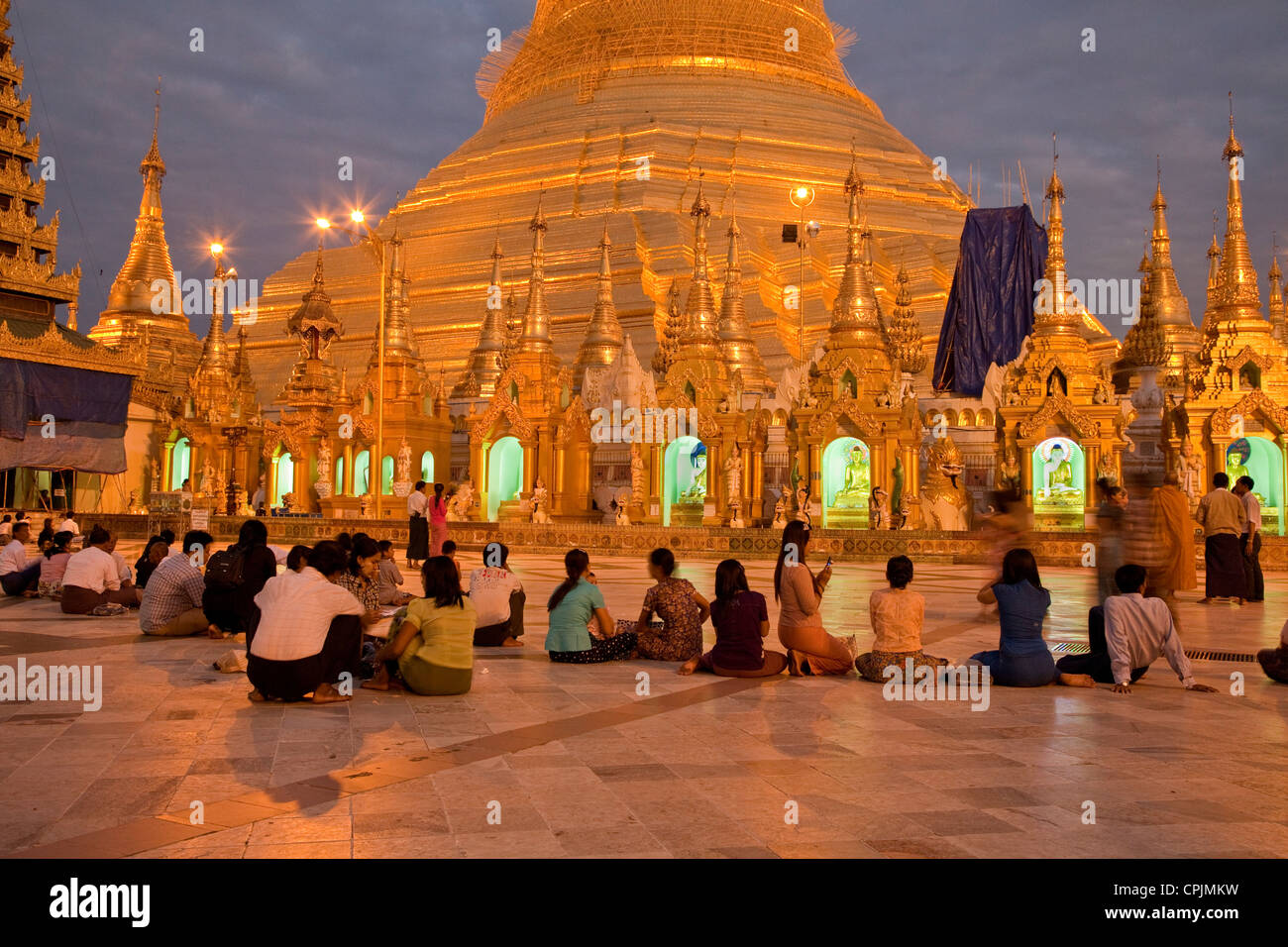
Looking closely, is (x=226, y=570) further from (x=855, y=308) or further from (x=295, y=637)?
(x=855, y=308)

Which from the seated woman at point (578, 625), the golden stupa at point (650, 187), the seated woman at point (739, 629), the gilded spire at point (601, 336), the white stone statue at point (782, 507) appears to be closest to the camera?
the seated woman at point (739, 629)

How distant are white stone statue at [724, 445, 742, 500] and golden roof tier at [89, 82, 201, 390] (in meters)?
27.6

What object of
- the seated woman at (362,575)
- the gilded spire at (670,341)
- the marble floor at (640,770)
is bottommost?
the marble floor at (640,770)

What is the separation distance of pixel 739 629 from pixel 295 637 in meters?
3.36

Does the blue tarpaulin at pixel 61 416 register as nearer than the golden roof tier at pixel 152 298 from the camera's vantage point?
Yes

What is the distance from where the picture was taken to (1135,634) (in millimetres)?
8227

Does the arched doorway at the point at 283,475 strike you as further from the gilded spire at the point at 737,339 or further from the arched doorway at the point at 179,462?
the gilded spire at the point at 737,339

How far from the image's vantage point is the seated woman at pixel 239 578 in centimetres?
973

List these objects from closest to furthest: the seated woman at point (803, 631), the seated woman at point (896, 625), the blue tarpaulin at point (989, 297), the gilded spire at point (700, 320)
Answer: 1. the seated woman at point (896, 625)
2. the seated woman at point (803, 631)
3. the gilded spire at point (700, 320)
4. the blue tarpaulin at point (989, 297)

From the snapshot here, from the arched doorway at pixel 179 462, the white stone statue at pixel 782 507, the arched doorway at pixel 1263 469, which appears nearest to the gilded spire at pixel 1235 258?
A: the arched doorway at pixel 1263 469

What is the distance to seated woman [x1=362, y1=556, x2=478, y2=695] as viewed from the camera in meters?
7.79

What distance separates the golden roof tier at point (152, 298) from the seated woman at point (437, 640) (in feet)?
138

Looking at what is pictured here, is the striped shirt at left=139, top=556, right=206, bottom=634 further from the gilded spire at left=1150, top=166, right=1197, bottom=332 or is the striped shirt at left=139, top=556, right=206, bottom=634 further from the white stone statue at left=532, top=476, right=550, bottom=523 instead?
the gilded spire at left=1150, top=166, right=1197, bottom=332

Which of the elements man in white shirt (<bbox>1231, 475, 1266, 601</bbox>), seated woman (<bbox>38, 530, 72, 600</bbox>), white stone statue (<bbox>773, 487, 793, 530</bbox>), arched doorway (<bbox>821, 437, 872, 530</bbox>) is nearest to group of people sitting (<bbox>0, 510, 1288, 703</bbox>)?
→ seated woman (<bbox>38, 530, 72, 600</bbox>)
